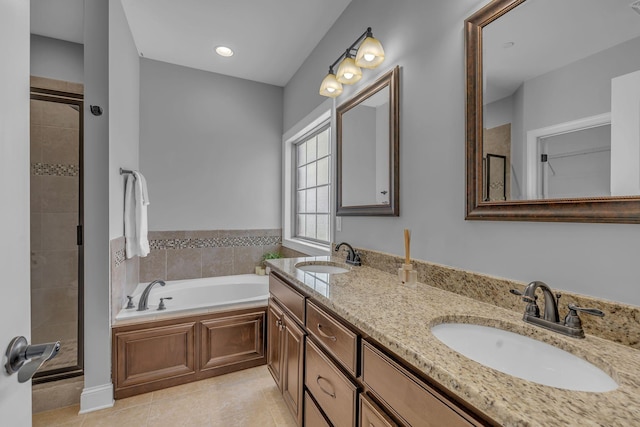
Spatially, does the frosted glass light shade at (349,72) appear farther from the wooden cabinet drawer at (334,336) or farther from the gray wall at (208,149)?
the gray wall at (208,149)

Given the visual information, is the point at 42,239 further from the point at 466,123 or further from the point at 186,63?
the point at 466,123

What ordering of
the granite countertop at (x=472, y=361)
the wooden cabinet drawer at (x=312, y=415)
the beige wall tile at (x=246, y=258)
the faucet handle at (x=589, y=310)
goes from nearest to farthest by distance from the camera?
the granite countertop at (x=472, y=361)
the faucet handle at (x=589, y=310)
the wooden cabinet drawer at (x=312, y=415)
the beige wall tile at (x=246, y=258)

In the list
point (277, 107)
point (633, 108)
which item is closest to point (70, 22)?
point (277, 107)

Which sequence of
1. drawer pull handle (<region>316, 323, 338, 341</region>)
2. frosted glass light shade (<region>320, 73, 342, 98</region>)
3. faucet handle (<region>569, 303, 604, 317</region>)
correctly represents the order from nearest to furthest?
faucet handle (<region>569, 303, 604, 317</region>) → drawer pull handle (<region>316, 323, 338, 341</region>) → frosted glass light shade (<region>320, 73, 342, 98</region>)

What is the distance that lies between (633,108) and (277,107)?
3.14 metres

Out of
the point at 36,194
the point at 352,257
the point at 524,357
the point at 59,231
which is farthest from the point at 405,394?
the point at 36,194

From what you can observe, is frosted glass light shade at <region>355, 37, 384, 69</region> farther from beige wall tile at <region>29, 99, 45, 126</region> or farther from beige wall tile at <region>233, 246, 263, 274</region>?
beige wall tile at <region>233, 246, 263, 274</region>

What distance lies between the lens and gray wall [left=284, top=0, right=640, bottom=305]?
82 cm

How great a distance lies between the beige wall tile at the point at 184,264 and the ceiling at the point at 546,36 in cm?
288

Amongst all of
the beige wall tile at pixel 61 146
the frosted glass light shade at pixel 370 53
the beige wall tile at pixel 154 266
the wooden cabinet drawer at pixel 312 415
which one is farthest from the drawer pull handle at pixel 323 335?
the beige wall tile at pixel 154 266

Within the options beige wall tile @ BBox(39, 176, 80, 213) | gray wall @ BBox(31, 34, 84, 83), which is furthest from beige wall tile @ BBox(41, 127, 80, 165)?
gray wall @ BBox(31, 34, 84, 83)

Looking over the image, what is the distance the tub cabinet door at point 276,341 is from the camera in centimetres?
176

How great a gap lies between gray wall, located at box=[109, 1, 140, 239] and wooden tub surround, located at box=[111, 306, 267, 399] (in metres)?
0.75

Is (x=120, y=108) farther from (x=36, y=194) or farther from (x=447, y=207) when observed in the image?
(x=447, y=207)
